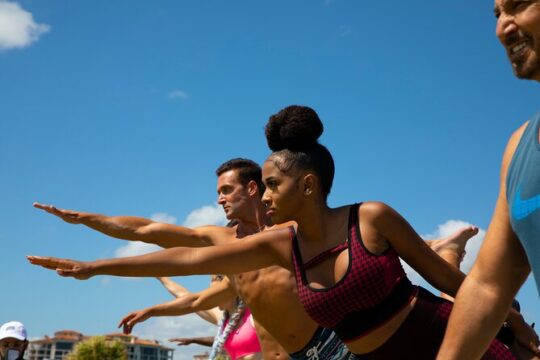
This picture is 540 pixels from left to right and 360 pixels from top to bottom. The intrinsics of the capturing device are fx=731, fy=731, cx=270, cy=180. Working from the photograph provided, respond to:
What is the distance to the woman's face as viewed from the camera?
4215 millimetres

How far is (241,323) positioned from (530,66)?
22.8 ft

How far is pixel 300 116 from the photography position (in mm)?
4414

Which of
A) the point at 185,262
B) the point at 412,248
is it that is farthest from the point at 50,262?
the point at 412,248

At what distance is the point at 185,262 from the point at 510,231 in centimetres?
207

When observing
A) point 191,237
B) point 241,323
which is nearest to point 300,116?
point 191,237

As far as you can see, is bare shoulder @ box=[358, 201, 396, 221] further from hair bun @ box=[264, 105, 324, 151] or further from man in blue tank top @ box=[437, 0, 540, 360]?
man in blue tank top @ box=[437, 0, 540, 360]

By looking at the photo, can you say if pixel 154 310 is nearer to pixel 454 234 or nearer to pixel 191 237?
pixel 191 237

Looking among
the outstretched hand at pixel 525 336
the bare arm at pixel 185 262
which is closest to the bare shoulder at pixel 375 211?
the bare arm at pixel 185 262

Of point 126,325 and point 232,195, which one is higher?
point 232,195

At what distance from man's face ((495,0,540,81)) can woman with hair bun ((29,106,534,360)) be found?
1726mm

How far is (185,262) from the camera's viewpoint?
12.9 feet

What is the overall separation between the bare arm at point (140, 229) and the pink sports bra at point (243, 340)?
1.88m

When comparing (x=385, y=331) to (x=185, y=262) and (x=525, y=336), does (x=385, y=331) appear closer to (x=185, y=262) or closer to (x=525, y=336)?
(x=525, y=336)

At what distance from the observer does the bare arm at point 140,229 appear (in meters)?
Result: 6.88
